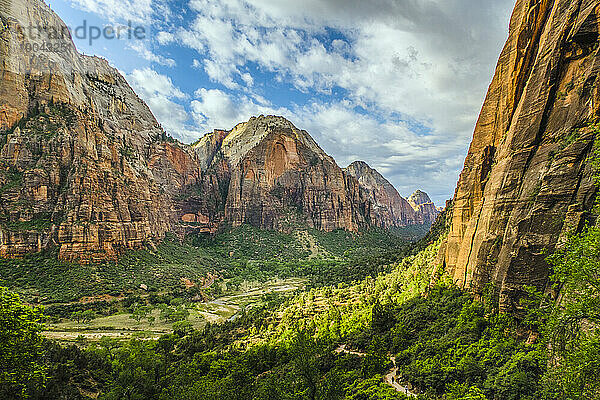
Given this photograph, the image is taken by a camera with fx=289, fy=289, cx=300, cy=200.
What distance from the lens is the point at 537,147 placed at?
70.5ft

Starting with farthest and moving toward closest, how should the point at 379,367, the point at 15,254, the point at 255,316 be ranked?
the point at 15,254 < the point at 255,316 < the point at 379,367

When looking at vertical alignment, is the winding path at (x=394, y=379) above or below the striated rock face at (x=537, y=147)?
below

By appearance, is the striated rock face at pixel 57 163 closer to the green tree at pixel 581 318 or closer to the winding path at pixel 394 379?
the winding path at pixel 394 379

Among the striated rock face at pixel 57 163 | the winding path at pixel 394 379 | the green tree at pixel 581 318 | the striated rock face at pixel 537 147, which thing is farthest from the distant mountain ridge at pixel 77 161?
the green tree at pixel 581 318

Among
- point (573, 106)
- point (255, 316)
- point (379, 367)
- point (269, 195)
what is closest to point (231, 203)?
point (269, 195)

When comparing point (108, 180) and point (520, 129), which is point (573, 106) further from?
point (108, 180)

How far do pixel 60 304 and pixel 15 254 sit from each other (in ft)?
70.9

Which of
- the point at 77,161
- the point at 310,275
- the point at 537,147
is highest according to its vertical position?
the point at 77,161

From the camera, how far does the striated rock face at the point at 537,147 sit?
17.8m

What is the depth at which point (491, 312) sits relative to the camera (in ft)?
73.8

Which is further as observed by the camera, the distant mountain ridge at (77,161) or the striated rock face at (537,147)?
the distant mountain ridge at (77,161)

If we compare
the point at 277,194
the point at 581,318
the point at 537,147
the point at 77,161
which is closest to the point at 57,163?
the point at 77,161

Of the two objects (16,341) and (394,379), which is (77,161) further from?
(394,379)

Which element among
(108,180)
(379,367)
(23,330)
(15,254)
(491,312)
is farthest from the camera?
(108,180)
